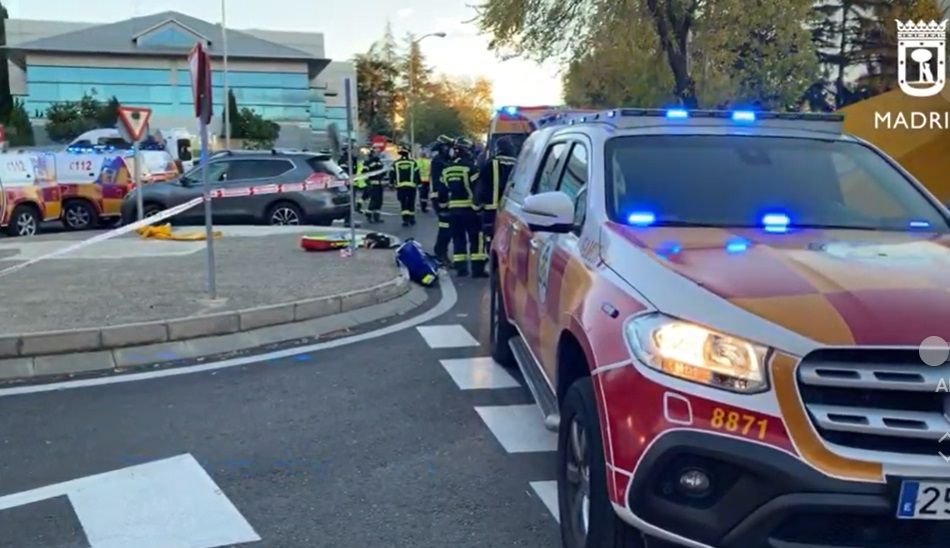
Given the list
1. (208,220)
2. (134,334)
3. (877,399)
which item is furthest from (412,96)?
(877,399)

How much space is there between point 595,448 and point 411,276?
7731 mm

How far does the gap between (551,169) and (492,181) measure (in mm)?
5413

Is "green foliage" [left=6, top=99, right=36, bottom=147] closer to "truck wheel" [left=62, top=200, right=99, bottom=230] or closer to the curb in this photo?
"truck wheel" [left=62, top=200, right=99, bottom=230]

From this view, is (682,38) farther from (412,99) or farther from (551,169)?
(412,99)

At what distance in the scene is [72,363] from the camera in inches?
269

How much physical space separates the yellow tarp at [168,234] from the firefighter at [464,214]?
16.3 ft

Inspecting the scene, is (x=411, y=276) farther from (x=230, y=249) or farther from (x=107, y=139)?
(x=107, y=139)

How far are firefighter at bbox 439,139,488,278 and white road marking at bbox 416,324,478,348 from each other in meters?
3.01

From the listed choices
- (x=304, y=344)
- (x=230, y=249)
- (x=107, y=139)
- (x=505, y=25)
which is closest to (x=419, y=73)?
(x=107, y=139)

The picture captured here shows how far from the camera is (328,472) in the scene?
15.4 ft

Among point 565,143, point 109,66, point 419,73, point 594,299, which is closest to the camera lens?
point 594,299

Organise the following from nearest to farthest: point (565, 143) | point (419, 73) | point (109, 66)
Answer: point (565, 143) → point (109, 66) → point (419, 73)

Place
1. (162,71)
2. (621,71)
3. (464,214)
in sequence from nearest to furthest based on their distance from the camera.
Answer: (464,214), (621,71), (162,71)

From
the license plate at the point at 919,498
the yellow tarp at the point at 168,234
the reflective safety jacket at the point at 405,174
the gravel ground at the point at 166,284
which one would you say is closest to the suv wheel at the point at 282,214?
the yellow tarp at the point at 168,234
